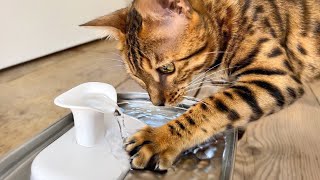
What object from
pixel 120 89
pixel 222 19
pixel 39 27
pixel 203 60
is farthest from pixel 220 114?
pixel 39 27

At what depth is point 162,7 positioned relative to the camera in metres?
0.82

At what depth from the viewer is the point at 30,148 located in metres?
0.82

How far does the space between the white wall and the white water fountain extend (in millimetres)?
622

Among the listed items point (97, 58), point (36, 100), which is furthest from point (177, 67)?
point (97, 58)

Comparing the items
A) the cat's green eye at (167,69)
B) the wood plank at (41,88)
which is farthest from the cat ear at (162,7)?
the wood plank at (41,88)

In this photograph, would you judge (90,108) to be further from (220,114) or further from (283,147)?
(283,147)

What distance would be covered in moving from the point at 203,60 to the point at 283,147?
0.28 meters

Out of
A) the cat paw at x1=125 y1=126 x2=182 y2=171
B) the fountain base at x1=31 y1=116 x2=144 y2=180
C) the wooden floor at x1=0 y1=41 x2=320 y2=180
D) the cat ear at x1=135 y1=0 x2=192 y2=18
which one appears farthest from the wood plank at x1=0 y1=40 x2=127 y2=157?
the cat ear at x1=135 y1=0 x2=192 y2=18

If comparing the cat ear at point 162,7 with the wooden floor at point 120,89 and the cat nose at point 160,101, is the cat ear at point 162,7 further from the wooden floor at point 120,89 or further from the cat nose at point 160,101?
the wooden floor at point 120,89

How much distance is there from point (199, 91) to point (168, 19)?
1.61 feet

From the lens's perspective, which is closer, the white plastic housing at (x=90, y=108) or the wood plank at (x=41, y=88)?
the white plastic housing at (x=90, y=108)

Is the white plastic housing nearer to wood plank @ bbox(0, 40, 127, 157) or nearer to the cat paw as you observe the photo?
the cat paw

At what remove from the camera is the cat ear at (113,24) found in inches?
35.1

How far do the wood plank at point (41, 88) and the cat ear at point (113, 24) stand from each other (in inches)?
12.0
